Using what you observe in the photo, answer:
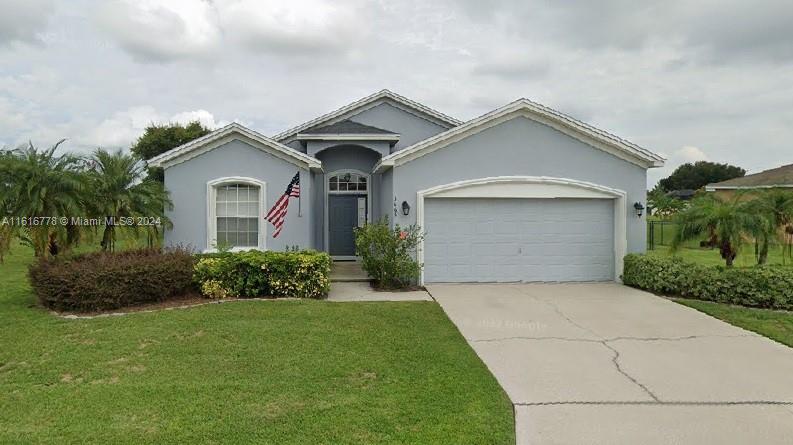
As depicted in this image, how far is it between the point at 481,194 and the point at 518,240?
59.0 inches

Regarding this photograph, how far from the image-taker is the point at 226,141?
12797mm

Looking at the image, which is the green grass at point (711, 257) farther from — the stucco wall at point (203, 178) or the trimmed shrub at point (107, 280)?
the trimmed shrub at point (107, 280)

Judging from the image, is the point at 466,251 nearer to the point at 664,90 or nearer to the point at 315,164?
the point at 315,164

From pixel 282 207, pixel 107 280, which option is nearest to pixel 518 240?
pixel 282 207

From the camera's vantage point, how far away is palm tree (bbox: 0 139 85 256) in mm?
10219

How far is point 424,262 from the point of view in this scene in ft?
41.0

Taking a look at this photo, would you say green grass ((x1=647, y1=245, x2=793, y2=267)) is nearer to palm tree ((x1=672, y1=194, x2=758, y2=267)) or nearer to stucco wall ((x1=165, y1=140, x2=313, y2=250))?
palm tree ((x1=672, y1=194, x2=758, y2=267))

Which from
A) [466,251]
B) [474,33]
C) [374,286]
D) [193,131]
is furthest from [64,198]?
[193,131]

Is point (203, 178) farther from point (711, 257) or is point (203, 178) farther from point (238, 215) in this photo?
point (711, 257)

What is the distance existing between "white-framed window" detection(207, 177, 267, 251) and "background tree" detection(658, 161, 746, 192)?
80476 mm

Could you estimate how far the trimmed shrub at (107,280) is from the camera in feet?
29.7

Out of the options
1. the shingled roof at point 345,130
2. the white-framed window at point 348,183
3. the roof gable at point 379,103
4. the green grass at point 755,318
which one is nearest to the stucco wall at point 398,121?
the roof gable at point 379,103

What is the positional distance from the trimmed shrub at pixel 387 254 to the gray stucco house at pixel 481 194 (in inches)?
26.5

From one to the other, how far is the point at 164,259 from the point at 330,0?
7.10 m
